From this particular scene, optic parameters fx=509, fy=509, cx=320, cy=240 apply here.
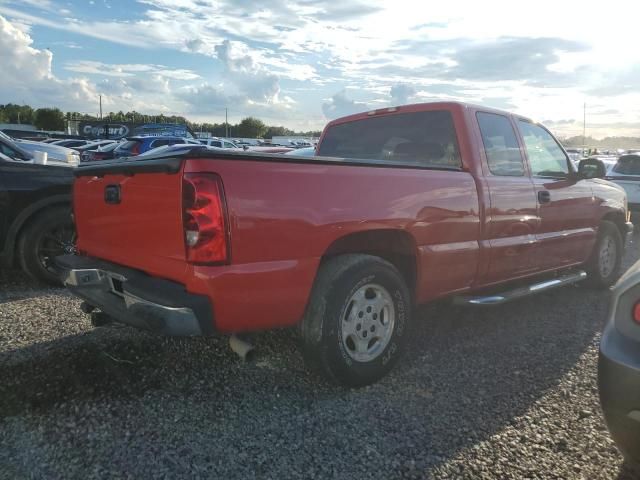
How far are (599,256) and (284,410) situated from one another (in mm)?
4542

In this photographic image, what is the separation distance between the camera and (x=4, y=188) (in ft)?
17.4

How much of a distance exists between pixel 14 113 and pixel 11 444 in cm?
11712

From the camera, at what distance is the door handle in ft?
15.2

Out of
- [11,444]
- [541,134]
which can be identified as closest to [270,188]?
[11,444]

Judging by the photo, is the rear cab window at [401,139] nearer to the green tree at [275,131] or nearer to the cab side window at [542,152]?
the cab side window at [542,152]

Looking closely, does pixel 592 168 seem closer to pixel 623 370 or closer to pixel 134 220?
pixel 623 370

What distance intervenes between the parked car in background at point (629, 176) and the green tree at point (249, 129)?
275 feet

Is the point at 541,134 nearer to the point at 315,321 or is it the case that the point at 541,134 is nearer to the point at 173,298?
the point at 315,321

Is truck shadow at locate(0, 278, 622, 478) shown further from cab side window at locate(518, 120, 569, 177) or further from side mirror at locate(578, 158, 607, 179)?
side mirror at locate(578, 158, 607, 179)

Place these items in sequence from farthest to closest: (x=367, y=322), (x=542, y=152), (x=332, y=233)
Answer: (x=542, y=152) < (x=367, y=322) < (x=332, y=233)

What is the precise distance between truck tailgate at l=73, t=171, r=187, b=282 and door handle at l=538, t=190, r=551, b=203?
340cm

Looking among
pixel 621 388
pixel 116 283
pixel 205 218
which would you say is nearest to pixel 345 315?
pixel 205 218

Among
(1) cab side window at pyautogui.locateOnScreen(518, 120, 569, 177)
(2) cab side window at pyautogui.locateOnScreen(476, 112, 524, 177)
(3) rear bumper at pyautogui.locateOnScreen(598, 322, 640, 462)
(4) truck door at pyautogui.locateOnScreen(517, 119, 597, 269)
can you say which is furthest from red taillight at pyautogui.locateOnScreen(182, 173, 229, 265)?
(1) cab side window at pyautogui.locateOnScreen(518, 120, 569, 177)

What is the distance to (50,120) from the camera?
8175cm
